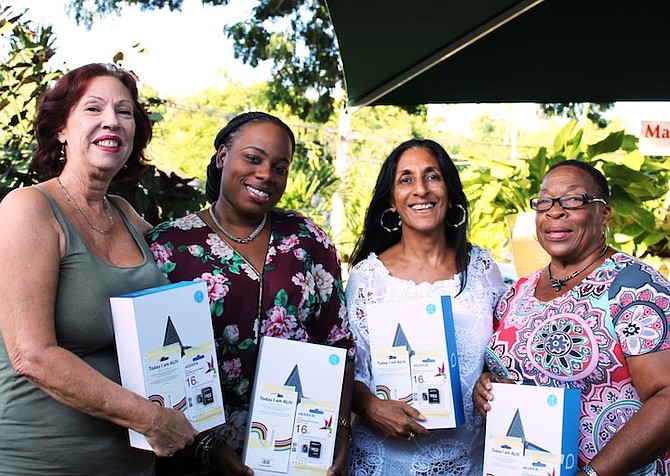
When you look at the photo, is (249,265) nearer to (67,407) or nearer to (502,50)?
(67,407)

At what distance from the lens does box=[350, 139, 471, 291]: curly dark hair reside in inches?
113

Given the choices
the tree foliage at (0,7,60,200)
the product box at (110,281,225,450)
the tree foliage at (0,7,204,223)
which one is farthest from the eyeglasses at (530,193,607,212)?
the tree foliage at (0,7,60,200)

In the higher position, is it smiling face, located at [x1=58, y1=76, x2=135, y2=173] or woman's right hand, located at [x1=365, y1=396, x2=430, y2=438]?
smiling face, located at [x1=58, y1=76, x2=135, y2=173]

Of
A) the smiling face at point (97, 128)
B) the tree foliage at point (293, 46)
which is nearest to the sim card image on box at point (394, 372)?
the smiling face at point (97, 128)

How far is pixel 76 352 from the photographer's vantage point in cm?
196

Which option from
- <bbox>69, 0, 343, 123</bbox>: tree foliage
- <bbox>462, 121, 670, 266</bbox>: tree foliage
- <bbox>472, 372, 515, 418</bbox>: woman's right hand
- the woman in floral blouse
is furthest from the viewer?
<bbox>69, 0, 343, 123</bbox>: tree foliage

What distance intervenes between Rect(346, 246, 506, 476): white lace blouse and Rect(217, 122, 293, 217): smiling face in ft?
1.69

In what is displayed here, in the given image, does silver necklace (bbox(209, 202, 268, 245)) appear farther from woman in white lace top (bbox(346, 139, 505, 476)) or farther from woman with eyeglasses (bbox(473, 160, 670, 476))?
woman with eyeglasses (bbox(473, 160, 670, 476))

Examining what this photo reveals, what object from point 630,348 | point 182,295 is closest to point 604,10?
point 630,348

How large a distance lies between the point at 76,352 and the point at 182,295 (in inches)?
11.5

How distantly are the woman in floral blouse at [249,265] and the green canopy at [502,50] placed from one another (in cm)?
128

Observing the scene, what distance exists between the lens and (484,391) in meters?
2.37

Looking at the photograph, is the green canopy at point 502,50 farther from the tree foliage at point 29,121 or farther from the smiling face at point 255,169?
the smiling face at point 255,169

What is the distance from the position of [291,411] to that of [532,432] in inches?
26.6
